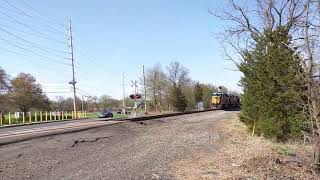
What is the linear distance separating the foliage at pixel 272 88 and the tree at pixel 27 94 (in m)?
75.6

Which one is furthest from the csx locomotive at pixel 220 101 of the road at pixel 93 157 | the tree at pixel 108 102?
the tree at pixel 108 102

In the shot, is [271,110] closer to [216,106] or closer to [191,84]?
[216,106]

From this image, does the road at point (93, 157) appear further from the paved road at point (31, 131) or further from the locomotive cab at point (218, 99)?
the locomotive cab at point (218, 99)

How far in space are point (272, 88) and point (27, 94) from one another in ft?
264

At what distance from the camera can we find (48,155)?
15656 millimetres

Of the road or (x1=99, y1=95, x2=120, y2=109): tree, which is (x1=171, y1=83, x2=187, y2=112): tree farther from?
(x1=99, y1=95, x2=120, y2=109): tree

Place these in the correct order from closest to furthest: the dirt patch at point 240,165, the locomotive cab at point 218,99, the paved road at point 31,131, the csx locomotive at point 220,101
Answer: the dirt patch at point 240,165 < the paved road at point 31,131 < the locomotive cab at point 218,99 < the csx locomotive at point 220,101

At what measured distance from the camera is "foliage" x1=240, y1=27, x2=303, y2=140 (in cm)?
2228

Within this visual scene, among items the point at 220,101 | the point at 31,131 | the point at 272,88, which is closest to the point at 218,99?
the point at 220,101

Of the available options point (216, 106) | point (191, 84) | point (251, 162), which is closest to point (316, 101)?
point (251, 162)

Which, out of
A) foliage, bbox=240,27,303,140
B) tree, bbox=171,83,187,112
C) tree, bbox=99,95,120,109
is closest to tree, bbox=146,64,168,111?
tree, bbox=171,83,187,112

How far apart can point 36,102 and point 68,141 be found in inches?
3264

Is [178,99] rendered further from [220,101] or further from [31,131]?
[31,131]

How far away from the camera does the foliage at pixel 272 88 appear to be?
22281 mm
